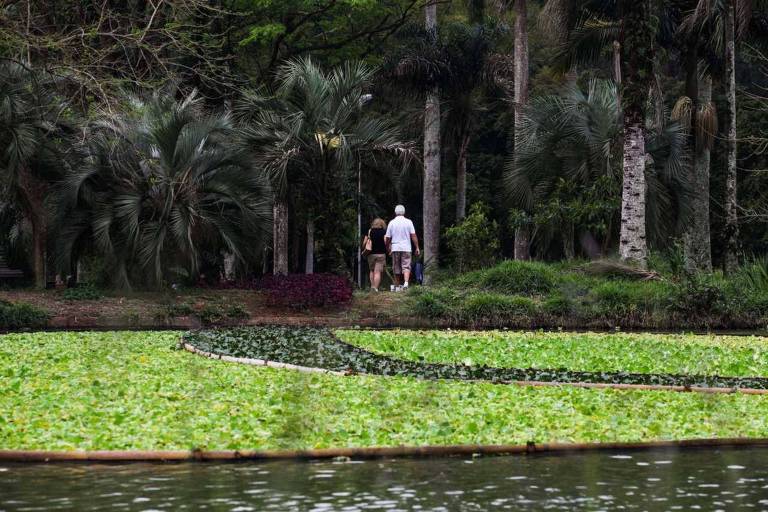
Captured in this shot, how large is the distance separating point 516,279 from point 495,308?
212 cm

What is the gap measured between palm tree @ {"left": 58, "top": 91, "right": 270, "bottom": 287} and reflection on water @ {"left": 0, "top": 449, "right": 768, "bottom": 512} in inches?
672

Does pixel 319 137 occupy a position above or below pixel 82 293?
above

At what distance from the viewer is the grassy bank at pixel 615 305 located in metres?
23.8

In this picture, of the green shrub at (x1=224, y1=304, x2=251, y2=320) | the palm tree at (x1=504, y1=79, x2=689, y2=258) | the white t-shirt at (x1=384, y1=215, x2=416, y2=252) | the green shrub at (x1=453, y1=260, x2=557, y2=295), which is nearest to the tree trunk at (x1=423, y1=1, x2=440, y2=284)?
the palm tree at (x1=504, y1=79, x2=689, y2=258)

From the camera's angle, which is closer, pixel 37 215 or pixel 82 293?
pixel 82 293

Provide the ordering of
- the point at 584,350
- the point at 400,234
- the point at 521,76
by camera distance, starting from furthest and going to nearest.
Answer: the point at 521,76
the point at 400,234
the point at 584,350

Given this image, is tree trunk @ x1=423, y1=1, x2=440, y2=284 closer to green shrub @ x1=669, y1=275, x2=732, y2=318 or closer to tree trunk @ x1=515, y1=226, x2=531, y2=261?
tree trunk @ x1=515, y1=226, x2=531, y2=261

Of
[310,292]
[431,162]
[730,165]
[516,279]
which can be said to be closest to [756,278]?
[516,279]

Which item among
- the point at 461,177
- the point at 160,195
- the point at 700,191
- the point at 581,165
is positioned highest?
the point at 461,177

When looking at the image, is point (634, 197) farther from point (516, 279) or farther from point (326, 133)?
point (326, 133)

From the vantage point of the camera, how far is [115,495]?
7.48m

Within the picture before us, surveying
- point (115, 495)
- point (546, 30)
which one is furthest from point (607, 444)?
point (546, 30)

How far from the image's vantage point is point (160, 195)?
84.4 feet

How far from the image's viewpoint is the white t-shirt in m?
27.2
